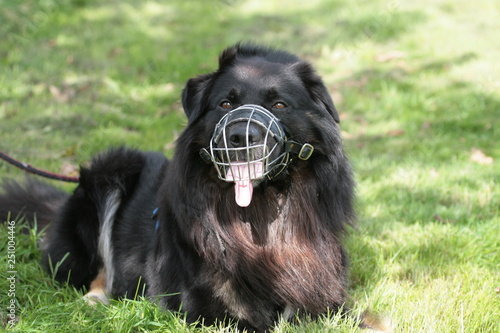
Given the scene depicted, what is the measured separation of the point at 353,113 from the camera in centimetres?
718

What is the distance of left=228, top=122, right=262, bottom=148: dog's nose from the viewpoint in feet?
8.35

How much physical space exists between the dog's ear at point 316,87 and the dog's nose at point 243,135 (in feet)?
1.84

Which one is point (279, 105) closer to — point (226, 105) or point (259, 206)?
point (226, 105)

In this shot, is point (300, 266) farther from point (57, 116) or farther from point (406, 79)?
point (406, 79)

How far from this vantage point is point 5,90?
732cm

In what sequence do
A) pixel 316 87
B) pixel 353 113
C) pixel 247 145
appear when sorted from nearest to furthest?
1. pixel 247 145
2. pixel 316 87
3. pixel 353 113

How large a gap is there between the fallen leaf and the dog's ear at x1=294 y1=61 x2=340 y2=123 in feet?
10.6

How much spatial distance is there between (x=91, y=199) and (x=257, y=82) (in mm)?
1807

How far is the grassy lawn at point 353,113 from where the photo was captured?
3.11m

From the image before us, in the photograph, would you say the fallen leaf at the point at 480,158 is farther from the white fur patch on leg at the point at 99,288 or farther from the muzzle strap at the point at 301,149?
the white fur patch on leg at the point at 99,288

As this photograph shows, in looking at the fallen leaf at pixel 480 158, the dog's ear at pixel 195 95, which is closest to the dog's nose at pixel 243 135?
the dog's ear at pixel 195 95

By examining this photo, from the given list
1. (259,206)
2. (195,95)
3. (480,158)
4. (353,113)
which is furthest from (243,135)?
(353,113)

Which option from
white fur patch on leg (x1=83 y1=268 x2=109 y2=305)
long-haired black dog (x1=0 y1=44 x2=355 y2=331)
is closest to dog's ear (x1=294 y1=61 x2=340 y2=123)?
long-haired black dog (x1=0 y1=44 x2=355 y2=331)

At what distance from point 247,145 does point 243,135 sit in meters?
0.06
